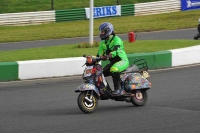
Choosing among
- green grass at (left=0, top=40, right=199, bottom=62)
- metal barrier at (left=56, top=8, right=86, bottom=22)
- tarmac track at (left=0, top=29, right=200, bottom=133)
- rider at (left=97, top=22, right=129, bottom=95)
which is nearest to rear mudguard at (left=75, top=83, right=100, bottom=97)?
tarmac track at (left=0, top=29, right=200, bottom=133)

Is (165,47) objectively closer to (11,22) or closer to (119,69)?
(119,69)

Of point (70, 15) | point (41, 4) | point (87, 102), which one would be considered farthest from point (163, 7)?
point (87, 102)

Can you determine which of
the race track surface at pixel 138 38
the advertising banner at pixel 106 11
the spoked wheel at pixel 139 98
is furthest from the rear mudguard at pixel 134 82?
the advertising banner at pixel 106 11

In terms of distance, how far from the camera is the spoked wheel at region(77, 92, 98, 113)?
8984mm

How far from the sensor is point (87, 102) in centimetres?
908

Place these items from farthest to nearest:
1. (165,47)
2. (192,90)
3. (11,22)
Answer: (11,22) → (165,47) → (192,90)

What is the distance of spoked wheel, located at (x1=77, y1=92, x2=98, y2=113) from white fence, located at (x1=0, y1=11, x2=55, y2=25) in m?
23.7

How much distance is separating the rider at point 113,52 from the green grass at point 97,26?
58.1ft

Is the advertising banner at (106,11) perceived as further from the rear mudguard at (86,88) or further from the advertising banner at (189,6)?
the rear mudguard at (86,88)

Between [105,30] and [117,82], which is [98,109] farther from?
[105,30]

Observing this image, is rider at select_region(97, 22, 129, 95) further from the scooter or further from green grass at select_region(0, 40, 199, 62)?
green grass at select_region(0, 40, 199, 62)

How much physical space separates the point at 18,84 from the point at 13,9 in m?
23.0

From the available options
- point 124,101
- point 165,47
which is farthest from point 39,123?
point 165,47

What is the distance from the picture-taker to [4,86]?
1232 centimetres
